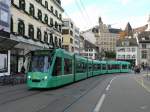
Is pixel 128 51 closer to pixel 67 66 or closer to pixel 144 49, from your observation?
pixel 144 49

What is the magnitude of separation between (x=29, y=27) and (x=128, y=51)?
298 ft

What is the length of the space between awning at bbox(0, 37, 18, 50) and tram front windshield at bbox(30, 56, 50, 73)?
13.7m

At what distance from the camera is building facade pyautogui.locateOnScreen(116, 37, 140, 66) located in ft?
450

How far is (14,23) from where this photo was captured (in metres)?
43.7

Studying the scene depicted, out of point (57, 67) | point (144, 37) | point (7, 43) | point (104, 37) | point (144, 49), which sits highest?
point (104, 37)

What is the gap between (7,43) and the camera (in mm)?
40312

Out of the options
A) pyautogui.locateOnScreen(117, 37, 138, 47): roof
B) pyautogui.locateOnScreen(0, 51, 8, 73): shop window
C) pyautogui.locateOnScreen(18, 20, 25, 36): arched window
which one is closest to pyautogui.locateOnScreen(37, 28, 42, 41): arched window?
pyautogui.locateOnScreen(18, 20, 25, 36): arched window

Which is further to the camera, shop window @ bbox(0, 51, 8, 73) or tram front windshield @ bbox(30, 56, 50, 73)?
shop window @ bbox(0, 51, 8, 73)

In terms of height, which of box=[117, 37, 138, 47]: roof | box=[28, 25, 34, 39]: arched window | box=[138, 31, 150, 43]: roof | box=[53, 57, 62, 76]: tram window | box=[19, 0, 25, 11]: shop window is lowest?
box=[53, 57, 62, 76]: tram window

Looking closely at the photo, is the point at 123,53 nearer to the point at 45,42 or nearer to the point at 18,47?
the point at 45,42

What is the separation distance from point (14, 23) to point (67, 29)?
65.9 m

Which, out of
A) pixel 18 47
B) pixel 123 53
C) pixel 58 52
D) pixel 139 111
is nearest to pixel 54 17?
pixel 18 47

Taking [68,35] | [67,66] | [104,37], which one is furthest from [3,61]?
[104,37]

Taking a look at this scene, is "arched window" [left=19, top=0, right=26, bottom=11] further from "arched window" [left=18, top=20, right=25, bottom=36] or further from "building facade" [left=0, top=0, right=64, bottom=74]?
"arched window" [left=18, top=20, right=25, bottom=36]
